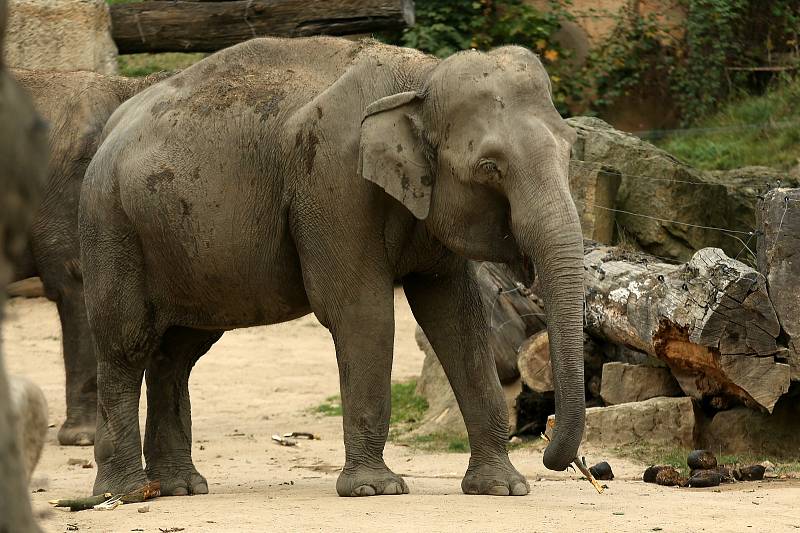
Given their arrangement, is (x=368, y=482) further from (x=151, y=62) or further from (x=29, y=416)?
(x=151, y=62)

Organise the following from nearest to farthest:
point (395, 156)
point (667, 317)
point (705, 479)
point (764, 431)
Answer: point (395, 156)
point (705, 479)
point (667, 317)
point (764, 431)

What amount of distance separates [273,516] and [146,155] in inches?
90.4

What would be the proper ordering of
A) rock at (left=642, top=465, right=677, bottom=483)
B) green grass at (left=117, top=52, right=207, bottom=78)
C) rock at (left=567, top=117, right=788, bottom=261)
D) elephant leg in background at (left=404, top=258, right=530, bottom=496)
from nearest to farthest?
elephant leg in background at (left=404, top=258, right=530, bottom=496) < rock at (left=642, top=465, right=677, bottom=483) < rock at (left=567, top=117, right=788, bottom=261) < green grass at (left=117, top=52, right=207, bottom=78)

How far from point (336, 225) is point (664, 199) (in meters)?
4.87

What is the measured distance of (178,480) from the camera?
323 inches

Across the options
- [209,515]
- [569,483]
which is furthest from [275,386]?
[209,515]

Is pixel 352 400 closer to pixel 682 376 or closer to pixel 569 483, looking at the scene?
pixel 569 483

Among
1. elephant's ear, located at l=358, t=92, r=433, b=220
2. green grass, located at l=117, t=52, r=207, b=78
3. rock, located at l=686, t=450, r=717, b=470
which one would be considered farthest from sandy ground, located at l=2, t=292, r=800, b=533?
green grass, located at l=117, t=52, r=207, b=78

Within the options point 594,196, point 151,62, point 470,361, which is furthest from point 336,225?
point 151,62

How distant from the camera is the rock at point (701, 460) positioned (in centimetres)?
837

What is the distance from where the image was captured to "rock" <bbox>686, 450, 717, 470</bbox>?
8.37m

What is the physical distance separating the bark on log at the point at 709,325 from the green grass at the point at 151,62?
10.4m

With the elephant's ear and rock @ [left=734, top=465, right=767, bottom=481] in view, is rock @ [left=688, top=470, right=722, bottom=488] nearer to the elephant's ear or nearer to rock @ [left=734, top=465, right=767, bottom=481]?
rock @ [left=734, top=465, right=767, bottom=481]

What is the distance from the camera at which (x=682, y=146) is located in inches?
602
